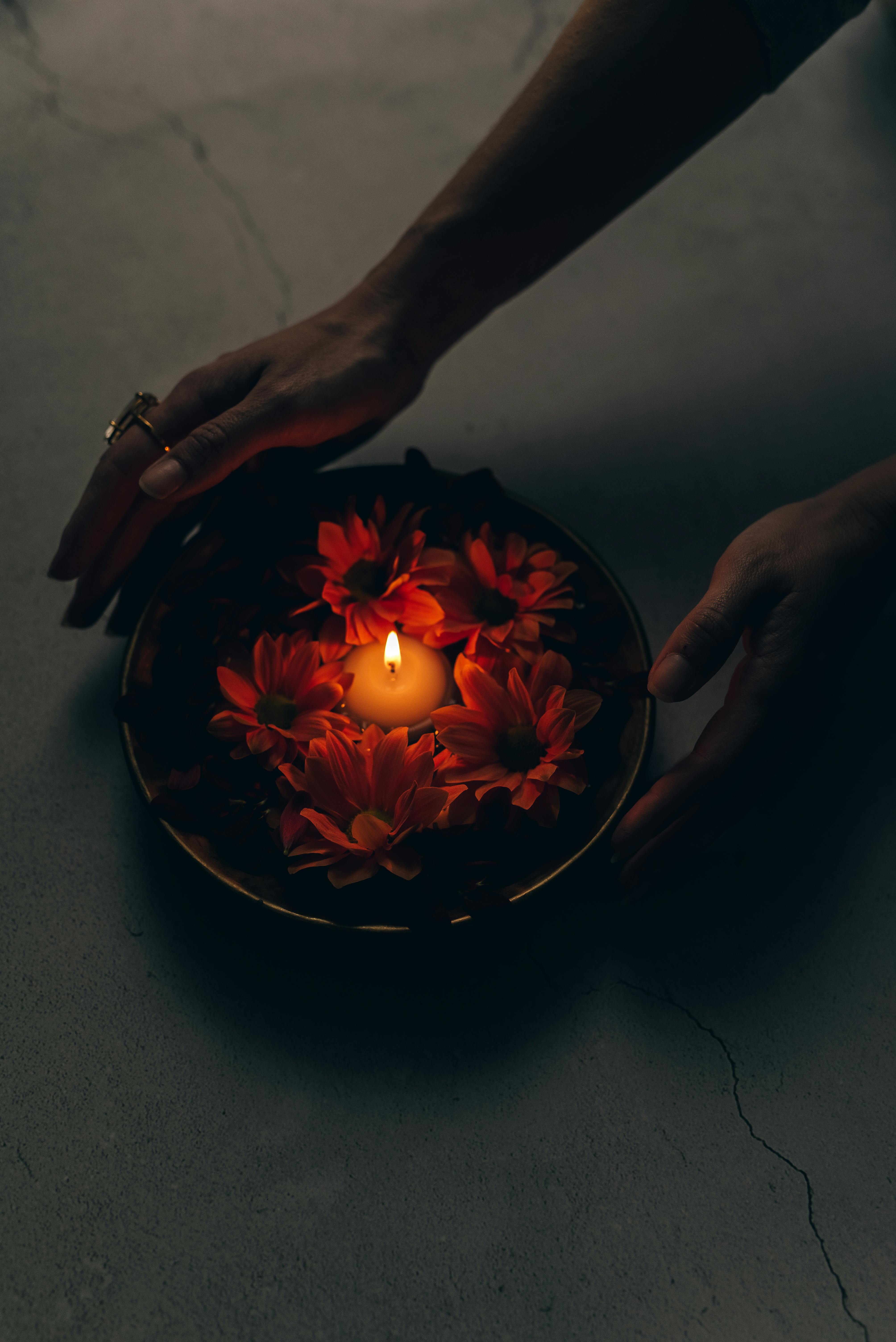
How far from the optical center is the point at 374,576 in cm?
66

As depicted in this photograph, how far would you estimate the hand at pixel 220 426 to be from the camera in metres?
0.69

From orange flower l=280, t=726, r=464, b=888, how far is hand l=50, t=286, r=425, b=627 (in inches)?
10.2

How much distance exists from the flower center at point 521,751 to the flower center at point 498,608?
9cm

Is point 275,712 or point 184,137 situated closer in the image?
point 275,712

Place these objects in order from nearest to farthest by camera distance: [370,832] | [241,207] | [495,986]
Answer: [370,832], [495,986], [241,207]

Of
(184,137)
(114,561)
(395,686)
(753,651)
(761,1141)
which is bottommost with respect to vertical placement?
(761,1141)

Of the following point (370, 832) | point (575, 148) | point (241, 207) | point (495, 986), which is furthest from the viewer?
point (241, 207)

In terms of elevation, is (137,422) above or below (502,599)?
above

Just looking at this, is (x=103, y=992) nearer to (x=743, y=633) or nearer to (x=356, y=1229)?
(x=356, y=1229)

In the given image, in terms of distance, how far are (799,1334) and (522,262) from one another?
0.86 m

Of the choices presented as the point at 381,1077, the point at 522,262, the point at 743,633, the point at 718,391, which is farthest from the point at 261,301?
the point at 381,1077

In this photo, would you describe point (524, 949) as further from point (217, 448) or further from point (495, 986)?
point (217, 448)

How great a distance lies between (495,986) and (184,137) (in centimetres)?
113

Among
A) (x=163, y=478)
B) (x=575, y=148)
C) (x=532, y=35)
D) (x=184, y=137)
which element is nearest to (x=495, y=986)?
(x=163, y=478)
